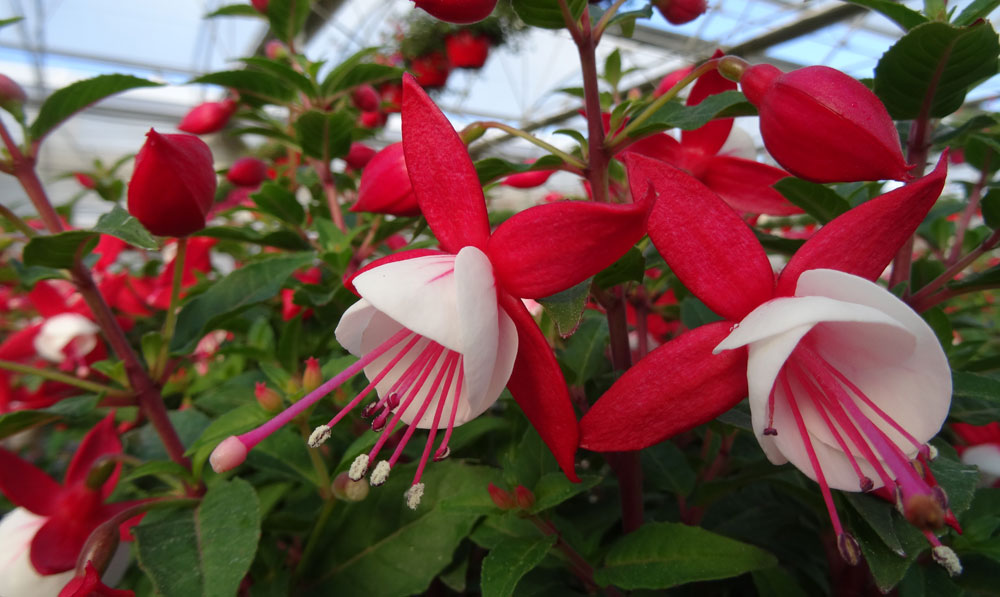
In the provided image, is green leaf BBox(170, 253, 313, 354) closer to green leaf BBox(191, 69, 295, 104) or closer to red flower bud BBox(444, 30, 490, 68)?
green leaf BBox(191, 69, 295, 104)

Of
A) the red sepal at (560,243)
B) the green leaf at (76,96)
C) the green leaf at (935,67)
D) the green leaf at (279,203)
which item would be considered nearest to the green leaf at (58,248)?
the green leaf at (76,96)

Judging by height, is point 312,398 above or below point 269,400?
above

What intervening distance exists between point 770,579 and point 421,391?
365mm

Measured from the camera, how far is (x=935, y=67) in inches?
16.6

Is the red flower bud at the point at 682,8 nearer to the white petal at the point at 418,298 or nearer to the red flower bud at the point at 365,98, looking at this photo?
the white petal at the point at 418,298

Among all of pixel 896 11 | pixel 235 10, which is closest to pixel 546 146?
pixel 896 11

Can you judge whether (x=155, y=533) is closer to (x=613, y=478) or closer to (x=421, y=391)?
(x=421, y=391)

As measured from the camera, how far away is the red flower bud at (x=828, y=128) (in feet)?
1.04

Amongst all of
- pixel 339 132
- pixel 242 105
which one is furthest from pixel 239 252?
pixel 339 132

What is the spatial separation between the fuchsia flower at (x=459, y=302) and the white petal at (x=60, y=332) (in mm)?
633

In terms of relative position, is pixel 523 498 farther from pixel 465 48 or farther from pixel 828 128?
pixel 465 48

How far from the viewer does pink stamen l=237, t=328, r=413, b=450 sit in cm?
31

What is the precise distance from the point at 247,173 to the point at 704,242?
0.88m

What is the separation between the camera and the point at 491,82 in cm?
721
